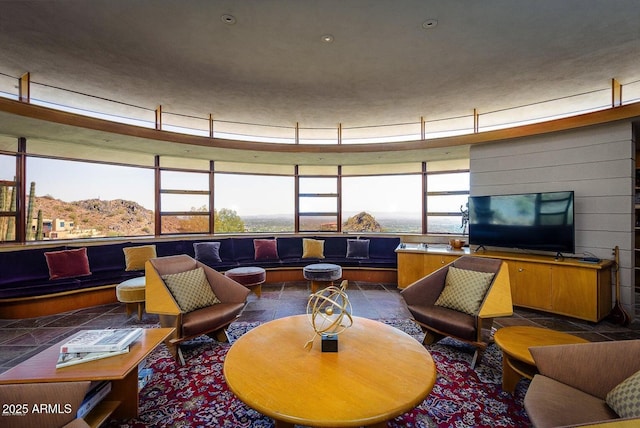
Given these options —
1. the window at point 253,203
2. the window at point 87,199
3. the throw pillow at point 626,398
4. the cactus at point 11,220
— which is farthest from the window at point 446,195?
the cactus at point 11,220

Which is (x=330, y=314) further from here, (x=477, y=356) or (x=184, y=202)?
(x=184, y=202)

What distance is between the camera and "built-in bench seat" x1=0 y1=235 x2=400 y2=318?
11.9 ft

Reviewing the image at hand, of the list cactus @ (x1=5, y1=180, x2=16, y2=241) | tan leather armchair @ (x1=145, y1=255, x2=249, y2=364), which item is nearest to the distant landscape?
cactus @ (x1=5, y1=180, x2=16, y2=241)

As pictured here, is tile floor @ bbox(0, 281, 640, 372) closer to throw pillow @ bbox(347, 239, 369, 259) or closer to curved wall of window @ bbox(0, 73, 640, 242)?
throw pillow @ bbox(347, 239, 369, 259)

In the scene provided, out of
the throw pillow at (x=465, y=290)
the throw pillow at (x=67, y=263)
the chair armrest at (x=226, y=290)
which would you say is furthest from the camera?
the throw pillow at (x=67, y=263)

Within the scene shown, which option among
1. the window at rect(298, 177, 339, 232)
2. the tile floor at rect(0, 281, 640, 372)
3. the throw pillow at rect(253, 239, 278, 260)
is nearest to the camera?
the tile floor at rect(0, 281, 640, 372)

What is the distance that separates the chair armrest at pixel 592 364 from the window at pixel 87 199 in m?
6.22

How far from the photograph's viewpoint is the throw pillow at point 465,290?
267 centimetres

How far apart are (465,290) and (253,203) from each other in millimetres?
4892

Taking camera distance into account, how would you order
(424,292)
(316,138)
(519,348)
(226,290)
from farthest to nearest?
(316,138) → (226,290) → (424,292) → (519,348)

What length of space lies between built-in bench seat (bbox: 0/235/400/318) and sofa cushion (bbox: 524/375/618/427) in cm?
380

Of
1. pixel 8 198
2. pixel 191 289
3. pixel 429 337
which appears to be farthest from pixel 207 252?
pixel 429 337

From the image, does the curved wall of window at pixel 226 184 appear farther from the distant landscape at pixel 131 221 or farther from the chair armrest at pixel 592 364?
the chair armrest at pixel 592 364

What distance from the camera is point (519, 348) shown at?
200 centimetres
